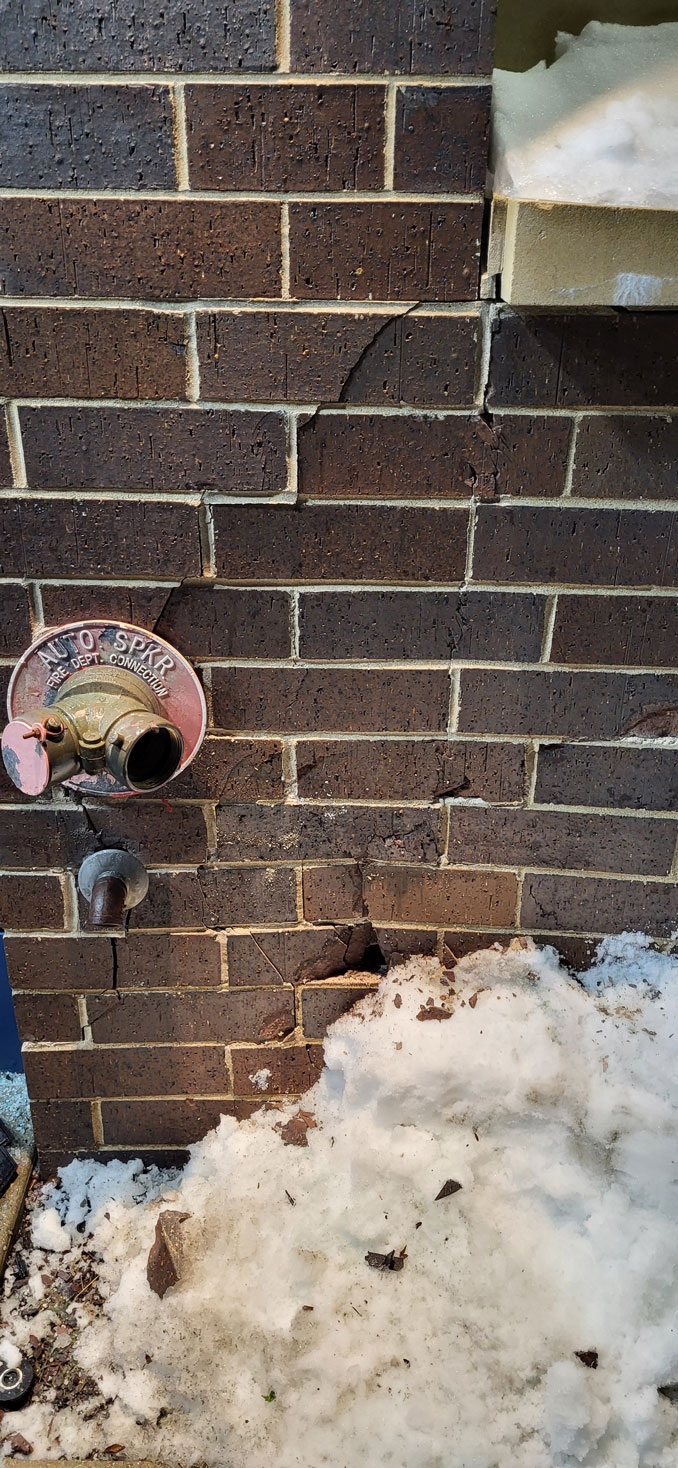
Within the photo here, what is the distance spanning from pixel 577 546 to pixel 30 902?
3.62ft

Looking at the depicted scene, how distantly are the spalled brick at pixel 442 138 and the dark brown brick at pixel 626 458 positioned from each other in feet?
1.22

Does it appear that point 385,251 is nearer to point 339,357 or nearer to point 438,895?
point 339,357

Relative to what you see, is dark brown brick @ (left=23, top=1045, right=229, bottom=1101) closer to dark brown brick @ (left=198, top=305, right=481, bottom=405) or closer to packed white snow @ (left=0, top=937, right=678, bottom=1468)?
packed white snow @ (left=0, top=937, right=678, bottom=1468)

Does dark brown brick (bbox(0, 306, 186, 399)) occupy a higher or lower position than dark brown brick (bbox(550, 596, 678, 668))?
higher

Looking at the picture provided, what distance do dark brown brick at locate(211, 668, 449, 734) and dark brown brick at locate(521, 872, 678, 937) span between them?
1.22 feet

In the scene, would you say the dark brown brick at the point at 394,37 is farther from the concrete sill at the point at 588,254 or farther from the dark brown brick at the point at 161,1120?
the dark brown brick at the point at 161,1120

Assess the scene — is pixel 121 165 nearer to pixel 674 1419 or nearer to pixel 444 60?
pixel 444 60

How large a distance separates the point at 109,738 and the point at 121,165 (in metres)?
0.77

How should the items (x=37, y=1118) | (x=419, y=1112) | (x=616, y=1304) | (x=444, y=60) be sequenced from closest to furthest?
(x=444, y=60), (x=616, y=1304), (x=419, y=1112), (x=37, y=1118)

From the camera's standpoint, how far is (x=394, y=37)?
1.23m

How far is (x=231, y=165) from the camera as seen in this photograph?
1288 millimetres

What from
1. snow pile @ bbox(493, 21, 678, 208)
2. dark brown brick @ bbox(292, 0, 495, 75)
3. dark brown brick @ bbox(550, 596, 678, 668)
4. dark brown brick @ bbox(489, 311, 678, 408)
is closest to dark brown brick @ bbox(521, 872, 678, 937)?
dark brown brick @ bbox(550, 596, 678, 668)

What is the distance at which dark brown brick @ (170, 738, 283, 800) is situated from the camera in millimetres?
1592

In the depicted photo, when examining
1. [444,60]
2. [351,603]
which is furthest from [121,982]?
[444,60]
